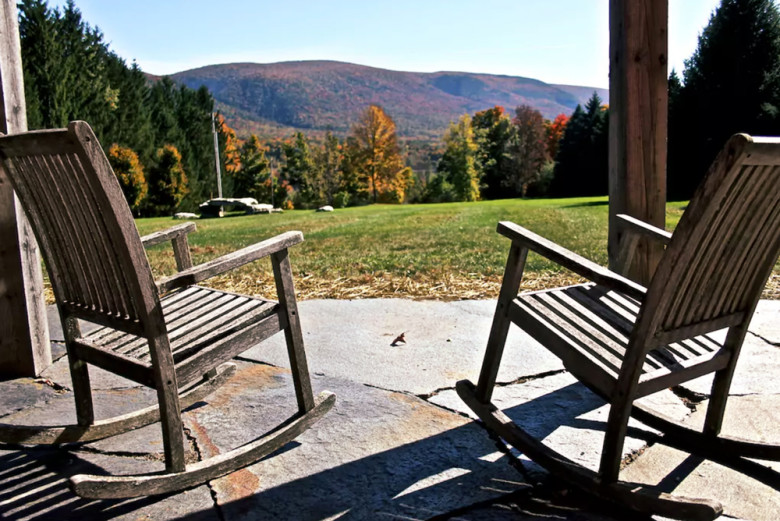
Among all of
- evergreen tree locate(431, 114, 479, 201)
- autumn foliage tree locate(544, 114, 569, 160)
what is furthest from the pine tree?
autumn foliage tree locate(544, 114, 569, 160)

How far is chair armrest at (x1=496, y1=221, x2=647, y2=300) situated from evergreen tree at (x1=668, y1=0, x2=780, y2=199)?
20.5 meters

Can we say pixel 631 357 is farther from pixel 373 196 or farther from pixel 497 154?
pixel 497 154

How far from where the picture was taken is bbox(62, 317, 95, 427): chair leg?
216 cm

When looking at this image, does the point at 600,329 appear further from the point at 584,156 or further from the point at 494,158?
the point at 494,158

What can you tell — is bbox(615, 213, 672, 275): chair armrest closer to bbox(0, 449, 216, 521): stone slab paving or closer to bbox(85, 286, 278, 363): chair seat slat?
bbox(85, 286, 278, 363): chair seat slat

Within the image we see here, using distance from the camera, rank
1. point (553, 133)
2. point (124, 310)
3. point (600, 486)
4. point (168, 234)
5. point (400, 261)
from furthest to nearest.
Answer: point (553, 133) → point (400, 261) → point (168, 234) → point (124, 310) → point (600, 486)

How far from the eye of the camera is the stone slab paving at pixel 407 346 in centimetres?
288

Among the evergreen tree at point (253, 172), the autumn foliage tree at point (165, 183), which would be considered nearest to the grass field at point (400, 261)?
the autumn foliage tree at point (165, 183)

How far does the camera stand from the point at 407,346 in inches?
129

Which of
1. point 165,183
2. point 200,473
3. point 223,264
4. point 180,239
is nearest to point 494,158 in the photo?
point 165,183

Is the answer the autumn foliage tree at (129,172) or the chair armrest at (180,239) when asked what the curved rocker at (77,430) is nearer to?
the chair armrest at (180,239)

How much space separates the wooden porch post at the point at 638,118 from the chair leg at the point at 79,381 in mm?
2095

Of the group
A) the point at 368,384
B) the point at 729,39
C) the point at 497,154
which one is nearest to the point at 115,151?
the point at 729,39

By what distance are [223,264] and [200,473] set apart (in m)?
0.65
